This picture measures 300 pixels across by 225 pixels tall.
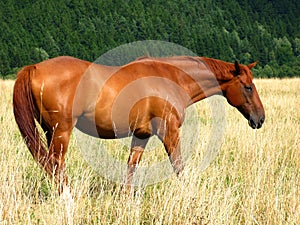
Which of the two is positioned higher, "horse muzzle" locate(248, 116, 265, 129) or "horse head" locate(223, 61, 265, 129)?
"horse head" locate(223, 61, 265, 129)

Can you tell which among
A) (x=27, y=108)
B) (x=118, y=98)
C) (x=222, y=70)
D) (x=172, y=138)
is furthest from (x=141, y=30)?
(x=27, y=108)

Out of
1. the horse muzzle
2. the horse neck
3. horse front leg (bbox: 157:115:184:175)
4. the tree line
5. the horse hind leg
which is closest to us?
the horse hind leg

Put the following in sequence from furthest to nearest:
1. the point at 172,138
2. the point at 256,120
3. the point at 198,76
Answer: the point at 256,120 → the point at 198,76 → the point at 172,138

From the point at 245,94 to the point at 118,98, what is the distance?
185 cm

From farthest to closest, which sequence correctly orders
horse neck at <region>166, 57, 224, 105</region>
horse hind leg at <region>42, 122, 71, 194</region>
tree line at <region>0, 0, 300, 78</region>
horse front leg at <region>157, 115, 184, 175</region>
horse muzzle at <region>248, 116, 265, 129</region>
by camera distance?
1. tree line at <region>0, 0, 300, 78</region>
2. horse muzzle at <region>248, 116, 265, 129</region>
3. horse neck at <region>166, 57, 224, 105</region>
4. horse front leg at <region>157, 115, 184, 175</region>
5. horse hind leg at <region>42, 122, 71, 194</region>

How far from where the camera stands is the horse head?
18.6 ft

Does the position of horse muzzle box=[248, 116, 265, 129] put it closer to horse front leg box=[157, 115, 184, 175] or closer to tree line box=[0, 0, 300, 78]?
horse front leg box=[157, 115, 184, 175]

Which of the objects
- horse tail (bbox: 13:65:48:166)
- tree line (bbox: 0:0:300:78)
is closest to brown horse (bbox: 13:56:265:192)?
horse tail (bbox: 13:65:48:166)

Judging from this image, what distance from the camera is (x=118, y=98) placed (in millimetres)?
4852

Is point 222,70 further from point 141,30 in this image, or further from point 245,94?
point 141,30

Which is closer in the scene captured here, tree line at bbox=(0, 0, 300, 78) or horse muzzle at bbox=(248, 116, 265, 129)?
horse muzzle at bbox=(248, 116, 265, 129)

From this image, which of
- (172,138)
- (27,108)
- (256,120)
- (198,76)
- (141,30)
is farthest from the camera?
(141,30)

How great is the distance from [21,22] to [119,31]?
17.3m

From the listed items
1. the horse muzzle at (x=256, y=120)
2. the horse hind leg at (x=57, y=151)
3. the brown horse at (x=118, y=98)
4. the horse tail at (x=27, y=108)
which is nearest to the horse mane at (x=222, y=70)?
the brown horse at (x=118, y=98)
